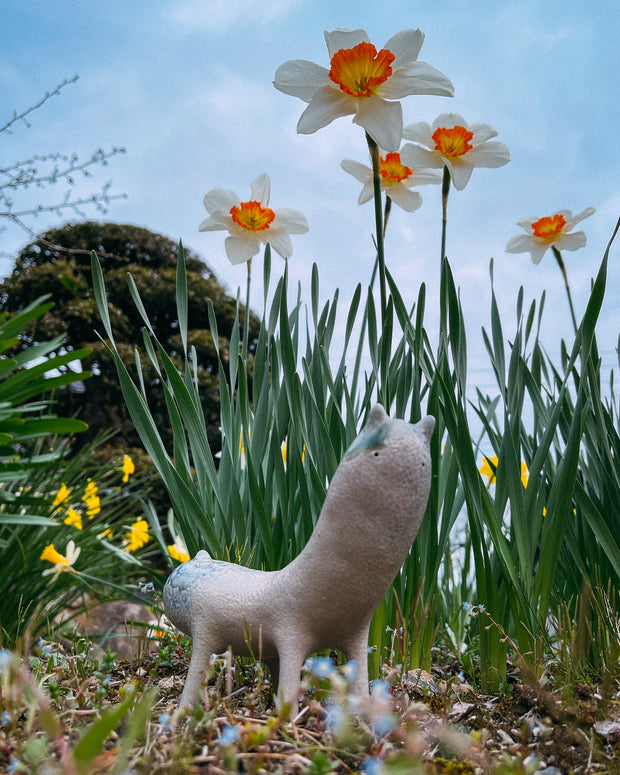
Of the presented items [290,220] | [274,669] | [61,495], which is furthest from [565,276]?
[61,495]

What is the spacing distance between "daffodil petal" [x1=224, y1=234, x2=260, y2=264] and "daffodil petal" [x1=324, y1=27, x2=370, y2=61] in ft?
2.16

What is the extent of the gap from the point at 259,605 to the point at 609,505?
1155 mm

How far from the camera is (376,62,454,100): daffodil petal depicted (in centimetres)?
128

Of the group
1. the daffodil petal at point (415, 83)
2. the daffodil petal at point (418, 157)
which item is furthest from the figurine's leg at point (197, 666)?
the daffodil petal at point (418, 157)

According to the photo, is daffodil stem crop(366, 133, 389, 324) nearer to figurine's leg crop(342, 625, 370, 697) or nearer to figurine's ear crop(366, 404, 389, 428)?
figurine's ear crop(366, 404, 389, 428)

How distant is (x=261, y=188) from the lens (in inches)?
73.0

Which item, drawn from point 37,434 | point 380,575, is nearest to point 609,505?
point 380,575

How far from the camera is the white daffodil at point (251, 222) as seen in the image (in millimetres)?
1804

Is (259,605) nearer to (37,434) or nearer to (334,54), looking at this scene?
(37,434)

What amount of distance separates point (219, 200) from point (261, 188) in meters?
0.14

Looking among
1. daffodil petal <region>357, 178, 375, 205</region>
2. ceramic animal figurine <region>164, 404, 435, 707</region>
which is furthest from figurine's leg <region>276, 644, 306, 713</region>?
daffodil petal <region>357, 178, 375, 205</region>

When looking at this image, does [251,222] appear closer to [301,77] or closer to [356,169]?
[356,169]

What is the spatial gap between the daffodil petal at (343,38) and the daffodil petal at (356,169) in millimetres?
500

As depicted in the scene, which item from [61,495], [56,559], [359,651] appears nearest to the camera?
[359,651]
